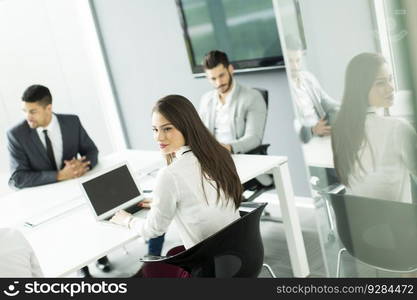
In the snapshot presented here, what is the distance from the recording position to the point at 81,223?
9.07ft

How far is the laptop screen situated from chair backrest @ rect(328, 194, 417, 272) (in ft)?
5.66

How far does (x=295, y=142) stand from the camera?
4078mm

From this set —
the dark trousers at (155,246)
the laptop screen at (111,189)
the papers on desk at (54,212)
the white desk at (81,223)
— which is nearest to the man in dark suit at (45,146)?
the white desk at (81,223)

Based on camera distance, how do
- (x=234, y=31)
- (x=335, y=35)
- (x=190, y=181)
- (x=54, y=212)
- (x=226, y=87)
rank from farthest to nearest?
(x=234, y=31), (x=226, y=87), (x=54, y=212), (x=190, y=181), (x=335, y=35)

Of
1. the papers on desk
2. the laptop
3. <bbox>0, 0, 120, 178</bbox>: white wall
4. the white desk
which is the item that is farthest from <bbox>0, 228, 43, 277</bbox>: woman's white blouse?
<bbox>0, 0, 120, 178</bbox>: white wall

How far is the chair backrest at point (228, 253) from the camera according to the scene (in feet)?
6.72

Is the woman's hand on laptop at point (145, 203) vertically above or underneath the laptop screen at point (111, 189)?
underneath

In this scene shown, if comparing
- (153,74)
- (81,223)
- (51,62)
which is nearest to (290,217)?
(81,223)

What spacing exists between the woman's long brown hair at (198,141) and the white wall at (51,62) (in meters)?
3.20

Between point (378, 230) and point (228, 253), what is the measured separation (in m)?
1.06

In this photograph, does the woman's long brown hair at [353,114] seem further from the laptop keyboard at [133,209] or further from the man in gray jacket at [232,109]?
the man in gray jacket at [232,109]

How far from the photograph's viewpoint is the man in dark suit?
11.7ft

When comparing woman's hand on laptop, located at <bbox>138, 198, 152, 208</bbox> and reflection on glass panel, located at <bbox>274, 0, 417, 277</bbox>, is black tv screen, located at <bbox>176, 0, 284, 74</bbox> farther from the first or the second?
reflection on glass panel, located at <bbox>274, 0, 417, 277</bbox>

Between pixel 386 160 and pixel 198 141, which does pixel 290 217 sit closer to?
pixel 198 141
